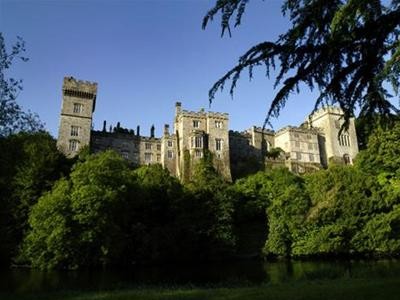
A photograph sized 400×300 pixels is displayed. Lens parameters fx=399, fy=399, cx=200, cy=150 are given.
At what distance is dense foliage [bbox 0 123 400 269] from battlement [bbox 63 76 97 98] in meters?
15.8

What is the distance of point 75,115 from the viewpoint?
58.2 m

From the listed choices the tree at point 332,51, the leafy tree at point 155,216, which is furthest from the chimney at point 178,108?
the tree at point 332,51

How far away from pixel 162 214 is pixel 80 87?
2687cm

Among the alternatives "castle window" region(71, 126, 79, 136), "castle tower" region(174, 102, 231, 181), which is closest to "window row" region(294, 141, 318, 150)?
"castle tower" region(174, 102, 231, 181)

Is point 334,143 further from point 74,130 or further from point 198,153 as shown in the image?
point 74,130

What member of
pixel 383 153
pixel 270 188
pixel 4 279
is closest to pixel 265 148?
pixel 270 188

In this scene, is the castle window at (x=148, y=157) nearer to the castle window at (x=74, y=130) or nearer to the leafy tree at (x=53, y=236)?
the castle window at (x=74, y=130)

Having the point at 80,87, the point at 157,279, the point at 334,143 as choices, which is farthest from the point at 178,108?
the point at 157,279

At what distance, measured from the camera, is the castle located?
2288 inches

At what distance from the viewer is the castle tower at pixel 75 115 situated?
5634 centimetres

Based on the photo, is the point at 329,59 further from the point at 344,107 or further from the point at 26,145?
the point at 26,145

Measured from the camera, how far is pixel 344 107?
636 cm

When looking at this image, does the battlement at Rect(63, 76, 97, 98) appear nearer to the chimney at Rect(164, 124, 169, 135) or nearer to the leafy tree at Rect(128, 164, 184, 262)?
the chimney at Rect(164, 124, 169, 135)

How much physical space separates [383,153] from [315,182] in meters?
9.19
